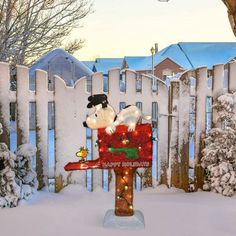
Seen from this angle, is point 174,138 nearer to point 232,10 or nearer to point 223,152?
point 223,152

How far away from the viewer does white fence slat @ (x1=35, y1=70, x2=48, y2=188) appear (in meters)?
4.88

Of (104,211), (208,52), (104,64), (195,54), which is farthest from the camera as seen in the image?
(104,64)

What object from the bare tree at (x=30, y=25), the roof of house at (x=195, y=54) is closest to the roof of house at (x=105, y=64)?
the roof of house at (x=195, y=54)

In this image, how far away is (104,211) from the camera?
13.7 feet

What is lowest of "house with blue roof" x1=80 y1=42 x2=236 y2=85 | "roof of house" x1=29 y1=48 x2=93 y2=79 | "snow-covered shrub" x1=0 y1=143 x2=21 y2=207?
"snow-covered shrub" x1=0 y1=143 x2=21 y2=207

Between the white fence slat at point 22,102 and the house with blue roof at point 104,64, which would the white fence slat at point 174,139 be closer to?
the white fence slat at point 22,102

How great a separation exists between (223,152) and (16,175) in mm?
2322

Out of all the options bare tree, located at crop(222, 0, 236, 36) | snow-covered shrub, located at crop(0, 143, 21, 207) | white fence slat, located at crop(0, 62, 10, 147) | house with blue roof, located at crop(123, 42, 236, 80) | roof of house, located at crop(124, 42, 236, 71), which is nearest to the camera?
bare tree, located at crop(222, 0, 236, 36)

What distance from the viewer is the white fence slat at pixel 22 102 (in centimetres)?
481

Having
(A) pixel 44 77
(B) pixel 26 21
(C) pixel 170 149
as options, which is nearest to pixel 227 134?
(C) pixel 170 149

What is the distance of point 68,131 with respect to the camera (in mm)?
4969

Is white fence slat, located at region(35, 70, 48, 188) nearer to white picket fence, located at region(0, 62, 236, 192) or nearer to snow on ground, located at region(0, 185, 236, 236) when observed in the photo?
white picket fence, located at region(0, 62, 236, 192)

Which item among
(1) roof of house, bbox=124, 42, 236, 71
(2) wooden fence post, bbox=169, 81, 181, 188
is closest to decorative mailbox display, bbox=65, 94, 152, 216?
(2) wooden fence post, bbox=169, 81, 181, 188

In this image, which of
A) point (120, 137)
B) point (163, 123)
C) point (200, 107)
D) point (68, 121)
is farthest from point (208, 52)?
point (120, 137)
